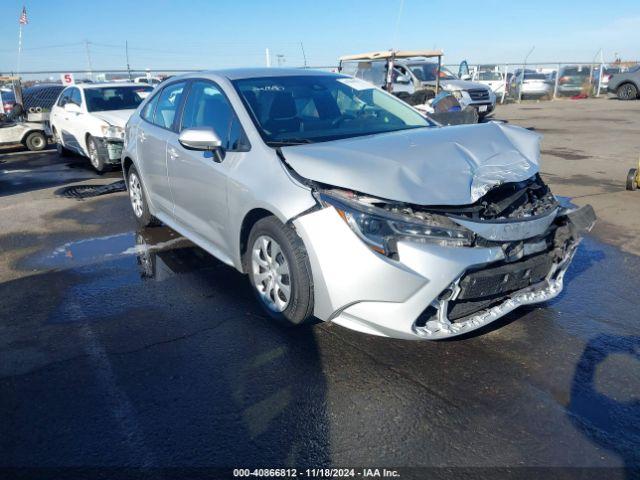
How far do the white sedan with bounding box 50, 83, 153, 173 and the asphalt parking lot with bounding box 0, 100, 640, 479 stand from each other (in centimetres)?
493

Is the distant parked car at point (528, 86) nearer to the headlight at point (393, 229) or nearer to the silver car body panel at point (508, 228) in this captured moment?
the silver car body panel at point (508, 228)

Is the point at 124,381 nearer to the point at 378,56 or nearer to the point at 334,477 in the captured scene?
the point at 334,477

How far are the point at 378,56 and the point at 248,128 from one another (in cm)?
1250

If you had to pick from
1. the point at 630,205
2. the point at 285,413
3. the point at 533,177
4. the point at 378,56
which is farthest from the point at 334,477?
the point at 378,56

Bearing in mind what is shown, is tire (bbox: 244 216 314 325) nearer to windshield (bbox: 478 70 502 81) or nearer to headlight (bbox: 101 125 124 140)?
headlight (bbox: 101 125 124 140)

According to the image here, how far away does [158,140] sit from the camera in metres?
5.18

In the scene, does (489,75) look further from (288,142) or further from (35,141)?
(288,142)

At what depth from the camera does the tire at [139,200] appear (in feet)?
19.6

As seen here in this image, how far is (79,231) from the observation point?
639cm

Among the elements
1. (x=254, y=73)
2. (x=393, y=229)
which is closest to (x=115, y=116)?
(x=254, y=73)

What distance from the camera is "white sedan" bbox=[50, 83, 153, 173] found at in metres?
9.67

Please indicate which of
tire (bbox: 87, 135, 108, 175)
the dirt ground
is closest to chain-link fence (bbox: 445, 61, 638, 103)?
the dirt ground

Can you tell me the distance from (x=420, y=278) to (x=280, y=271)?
1.06 m

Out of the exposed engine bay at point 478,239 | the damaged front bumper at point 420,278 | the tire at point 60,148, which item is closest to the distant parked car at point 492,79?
the tire at point 60,148
